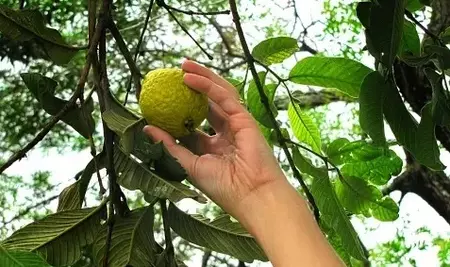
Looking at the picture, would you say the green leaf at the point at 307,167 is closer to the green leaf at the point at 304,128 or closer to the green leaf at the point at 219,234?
the green leaf at the point at 304,128

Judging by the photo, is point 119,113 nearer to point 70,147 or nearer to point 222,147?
point 222,147

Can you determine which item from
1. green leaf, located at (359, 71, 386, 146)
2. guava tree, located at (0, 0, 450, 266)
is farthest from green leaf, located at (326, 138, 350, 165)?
green leaf, located at (359, 71, 386, 146)

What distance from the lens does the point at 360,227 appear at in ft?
7.42

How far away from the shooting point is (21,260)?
21.8 inches

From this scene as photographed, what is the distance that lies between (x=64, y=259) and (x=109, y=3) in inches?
9.1

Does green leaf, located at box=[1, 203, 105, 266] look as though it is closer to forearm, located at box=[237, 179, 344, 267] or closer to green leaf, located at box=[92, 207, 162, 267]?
green leaf, located at box=[92, 207, 162, 267]

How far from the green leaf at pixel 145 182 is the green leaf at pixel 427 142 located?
0.26m

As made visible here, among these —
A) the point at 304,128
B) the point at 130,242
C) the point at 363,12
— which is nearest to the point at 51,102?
the point at 130,242

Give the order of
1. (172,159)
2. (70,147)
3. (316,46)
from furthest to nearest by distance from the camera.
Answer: (316,46) < (70,147) < (172,159)

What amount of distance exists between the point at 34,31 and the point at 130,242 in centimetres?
21

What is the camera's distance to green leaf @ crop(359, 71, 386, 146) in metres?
0.70

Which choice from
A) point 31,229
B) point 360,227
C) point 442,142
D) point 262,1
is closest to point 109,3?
point 31,229

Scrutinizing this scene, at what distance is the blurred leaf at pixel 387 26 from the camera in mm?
612

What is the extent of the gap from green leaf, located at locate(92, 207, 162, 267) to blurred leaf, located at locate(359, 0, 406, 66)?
24cm
